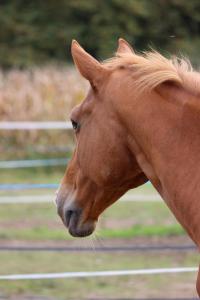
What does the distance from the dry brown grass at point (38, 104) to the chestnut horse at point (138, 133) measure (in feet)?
33.0

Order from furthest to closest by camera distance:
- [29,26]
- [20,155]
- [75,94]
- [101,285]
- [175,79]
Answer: [29,26]
[75,94]
[20,155]
[101,285]
[175,79]

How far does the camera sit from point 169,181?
3.09 metres

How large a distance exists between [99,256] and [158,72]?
15.9 ft

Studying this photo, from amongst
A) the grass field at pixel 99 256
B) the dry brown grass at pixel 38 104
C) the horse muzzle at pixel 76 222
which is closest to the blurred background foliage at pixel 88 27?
the dry brown grass at pixel 38 104

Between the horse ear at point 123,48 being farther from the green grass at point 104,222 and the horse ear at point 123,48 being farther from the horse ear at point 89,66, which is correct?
the green grass at point 104,222

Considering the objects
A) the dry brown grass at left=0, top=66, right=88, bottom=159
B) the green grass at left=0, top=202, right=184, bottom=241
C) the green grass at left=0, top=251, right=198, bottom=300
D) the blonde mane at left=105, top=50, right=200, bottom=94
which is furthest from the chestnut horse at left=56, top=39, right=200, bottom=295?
the dry brown grass at left=0, top=66, right=88, bottom=159

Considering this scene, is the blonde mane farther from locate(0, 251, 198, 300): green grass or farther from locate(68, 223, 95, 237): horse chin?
locate(0, 251, 198, 300): green grass

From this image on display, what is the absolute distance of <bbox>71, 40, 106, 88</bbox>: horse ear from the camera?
323cm

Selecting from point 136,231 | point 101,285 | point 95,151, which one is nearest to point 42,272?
point 101,285

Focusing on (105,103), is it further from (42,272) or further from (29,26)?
(29,26)

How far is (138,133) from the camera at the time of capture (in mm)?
3133

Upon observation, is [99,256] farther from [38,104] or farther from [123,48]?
[38,104]

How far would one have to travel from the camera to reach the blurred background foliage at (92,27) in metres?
25.4

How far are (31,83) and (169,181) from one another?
12151 mm
